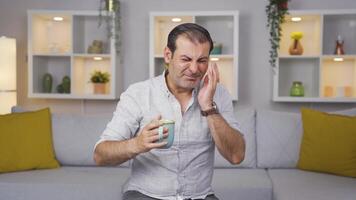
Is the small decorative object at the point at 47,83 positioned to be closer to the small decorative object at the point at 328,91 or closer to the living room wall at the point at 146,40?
the living room wall at the point at 146,40

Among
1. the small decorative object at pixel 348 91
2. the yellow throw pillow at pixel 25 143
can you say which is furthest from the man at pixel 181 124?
the small decorative object at pixel 348 91

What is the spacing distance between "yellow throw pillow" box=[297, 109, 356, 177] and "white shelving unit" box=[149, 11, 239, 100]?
976 mm

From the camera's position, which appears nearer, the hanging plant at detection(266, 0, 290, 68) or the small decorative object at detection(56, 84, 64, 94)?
the hanging plant at detection(266, 0, 290, 68)

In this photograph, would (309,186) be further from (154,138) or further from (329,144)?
(154,138)

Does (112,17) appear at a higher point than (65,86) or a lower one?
higher

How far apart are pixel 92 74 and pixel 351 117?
2.26 m

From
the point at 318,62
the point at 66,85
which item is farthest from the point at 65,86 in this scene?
the point at 318,62

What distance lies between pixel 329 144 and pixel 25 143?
76.7 inches

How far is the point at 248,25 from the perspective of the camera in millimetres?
4008

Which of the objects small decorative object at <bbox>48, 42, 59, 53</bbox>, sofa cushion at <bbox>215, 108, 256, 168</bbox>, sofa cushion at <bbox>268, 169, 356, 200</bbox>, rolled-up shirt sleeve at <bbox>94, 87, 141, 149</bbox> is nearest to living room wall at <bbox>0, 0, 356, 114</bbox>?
small decorative object at <bbox>48, 42, 59, 53</bbox>

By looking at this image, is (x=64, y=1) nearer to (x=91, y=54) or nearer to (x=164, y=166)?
(x=91, y=54)

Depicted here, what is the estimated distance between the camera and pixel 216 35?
404cm

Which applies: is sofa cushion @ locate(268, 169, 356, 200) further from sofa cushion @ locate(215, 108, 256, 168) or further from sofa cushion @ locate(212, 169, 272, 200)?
sofa cushion @ locate(215, 108, 256, 168)

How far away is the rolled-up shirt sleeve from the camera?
5.42 feet
